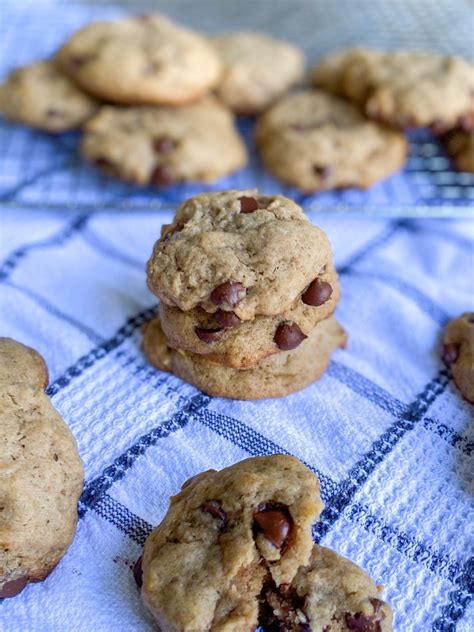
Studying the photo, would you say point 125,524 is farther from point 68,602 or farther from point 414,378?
point 414,378

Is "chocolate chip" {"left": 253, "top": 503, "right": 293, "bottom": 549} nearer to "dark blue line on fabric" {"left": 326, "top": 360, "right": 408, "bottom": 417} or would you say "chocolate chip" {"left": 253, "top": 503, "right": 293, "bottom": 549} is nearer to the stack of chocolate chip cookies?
the stack of chocolate chip cookies

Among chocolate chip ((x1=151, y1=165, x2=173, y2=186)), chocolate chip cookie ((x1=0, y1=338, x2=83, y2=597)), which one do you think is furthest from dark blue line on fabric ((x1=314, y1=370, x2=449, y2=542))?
chocolate chip ((x1=151, y1=165, x2=173, y2=186))

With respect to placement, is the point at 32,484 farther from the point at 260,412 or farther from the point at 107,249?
the point at 107,249

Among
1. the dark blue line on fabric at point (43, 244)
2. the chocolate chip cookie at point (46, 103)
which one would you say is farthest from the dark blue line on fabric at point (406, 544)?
the chocolate chip cookie at point (46, 103)

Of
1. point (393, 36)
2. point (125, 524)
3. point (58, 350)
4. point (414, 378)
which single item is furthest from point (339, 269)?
point (393, 36)

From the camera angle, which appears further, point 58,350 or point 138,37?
point 138,37

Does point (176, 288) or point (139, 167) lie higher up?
point (176, 288)
